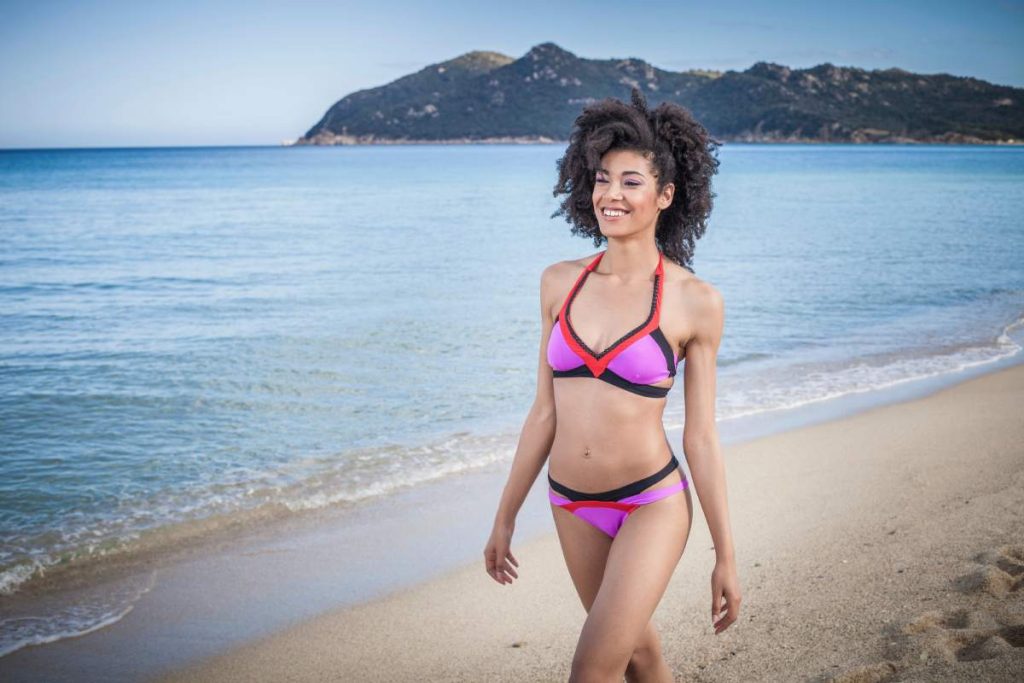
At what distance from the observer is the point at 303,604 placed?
547cm

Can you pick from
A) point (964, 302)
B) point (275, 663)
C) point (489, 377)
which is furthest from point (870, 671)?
point (964, 302)

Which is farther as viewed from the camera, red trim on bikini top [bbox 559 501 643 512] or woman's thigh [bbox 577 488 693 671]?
red trim on bikini top [bbox 559 501 643 512]

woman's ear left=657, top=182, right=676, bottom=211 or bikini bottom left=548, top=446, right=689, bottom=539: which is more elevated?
woman's ear left=657, top=182, right=676, bottom=211

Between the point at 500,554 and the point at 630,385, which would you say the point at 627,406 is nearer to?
the point at 630,385

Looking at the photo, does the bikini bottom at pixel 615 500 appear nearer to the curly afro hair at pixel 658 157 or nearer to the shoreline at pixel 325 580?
the curly afro hair at pixel 658 157

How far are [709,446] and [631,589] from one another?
576 mm

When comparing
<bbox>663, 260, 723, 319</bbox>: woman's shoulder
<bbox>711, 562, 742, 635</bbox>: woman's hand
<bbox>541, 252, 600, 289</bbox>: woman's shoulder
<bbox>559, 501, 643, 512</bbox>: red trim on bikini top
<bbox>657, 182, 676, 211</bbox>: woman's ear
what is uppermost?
<bbox>657, 182, 676, 211</bbox>: woman's ear

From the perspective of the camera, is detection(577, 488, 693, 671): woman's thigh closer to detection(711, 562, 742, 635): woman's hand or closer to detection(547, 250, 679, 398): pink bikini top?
detection(711, 562, 742, 635): woman's hand

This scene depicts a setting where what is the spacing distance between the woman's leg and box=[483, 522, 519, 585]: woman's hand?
1.51 ft

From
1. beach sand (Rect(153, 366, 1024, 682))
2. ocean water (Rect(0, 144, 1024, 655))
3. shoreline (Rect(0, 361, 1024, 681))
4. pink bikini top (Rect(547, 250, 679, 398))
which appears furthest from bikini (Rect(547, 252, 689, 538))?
ocean water (Rect(0, 144, 1024, 655))

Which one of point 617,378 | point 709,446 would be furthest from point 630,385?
point 709,446

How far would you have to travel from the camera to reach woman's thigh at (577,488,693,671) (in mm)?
2814

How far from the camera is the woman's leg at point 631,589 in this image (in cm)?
280

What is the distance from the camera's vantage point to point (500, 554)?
340cm
